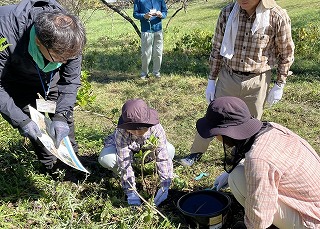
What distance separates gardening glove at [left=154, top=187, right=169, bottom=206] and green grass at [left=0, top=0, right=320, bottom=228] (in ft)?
0.26

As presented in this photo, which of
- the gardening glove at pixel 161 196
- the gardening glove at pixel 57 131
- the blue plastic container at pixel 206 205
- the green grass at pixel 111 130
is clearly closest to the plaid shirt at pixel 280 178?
the blue plastic container at pixel 206 205

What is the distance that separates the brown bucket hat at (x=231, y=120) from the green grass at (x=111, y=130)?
0.71 meters

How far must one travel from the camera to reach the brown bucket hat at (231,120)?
1953 millimetres

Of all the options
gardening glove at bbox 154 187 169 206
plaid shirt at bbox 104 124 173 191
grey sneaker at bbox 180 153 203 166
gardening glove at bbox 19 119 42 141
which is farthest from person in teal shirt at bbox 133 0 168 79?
gardening glove at bbox 19 119 42 141

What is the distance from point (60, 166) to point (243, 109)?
165 centimetres

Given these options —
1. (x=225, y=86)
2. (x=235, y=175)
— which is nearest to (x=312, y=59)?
(x=225, y=86)

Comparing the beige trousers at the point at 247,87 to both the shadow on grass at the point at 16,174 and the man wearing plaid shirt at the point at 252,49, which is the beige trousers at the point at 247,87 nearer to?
the man wearing plaid shirt at the point at 252,49

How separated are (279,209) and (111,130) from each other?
7.45 feet

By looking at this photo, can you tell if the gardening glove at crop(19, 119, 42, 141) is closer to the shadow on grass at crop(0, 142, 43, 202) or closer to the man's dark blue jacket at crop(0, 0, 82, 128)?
the man's dark blue jacket at crop(0, 0, 82, 128)

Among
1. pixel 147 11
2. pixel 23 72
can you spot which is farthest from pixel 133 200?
pixel 147 11

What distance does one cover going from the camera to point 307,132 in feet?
12.9

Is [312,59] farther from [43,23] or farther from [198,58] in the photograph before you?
[43,23]

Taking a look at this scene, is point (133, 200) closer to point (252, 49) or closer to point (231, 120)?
point (231, 120)

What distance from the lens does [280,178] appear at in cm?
194
